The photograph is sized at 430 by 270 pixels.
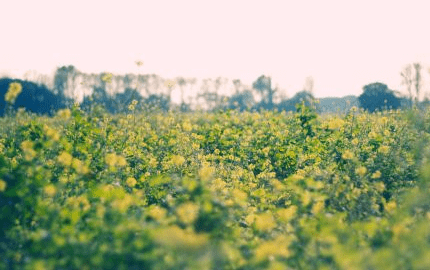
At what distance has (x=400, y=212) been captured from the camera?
303cm

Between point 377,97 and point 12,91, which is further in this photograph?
point 377,97

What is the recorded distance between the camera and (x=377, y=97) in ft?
93.2

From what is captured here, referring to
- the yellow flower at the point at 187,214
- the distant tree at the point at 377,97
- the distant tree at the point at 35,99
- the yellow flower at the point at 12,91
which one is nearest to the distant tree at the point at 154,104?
the yellow flower at the point at 12,91

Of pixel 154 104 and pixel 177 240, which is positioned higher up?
pixel 154 104

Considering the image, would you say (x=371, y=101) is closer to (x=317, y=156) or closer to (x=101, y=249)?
(x=317, y=156)

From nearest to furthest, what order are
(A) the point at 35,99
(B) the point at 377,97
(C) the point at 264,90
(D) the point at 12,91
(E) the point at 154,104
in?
(D) the point at 12,91, (E) the point at 154,104, (B) the point at 377,97, (A) the point at 35,99, (C) the point at 264,90

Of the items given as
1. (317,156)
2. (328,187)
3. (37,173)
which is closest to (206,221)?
(37,173)

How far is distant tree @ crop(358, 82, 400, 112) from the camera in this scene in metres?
27.5

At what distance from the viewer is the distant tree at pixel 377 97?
27450 millimetres

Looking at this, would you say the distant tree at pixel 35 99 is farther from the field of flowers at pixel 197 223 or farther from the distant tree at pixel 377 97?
the field of flowers at pixel 197 223

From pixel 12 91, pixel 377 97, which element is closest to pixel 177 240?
pixel 12 91

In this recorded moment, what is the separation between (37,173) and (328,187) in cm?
265

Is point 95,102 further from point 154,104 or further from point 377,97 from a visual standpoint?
point 377,97


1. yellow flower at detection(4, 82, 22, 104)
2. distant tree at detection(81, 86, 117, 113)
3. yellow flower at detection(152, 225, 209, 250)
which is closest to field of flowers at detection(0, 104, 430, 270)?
yellow flower at detection(152, 225, 209, 250)
